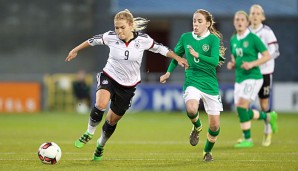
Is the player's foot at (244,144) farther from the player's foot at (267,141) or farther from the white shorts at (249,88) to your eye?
the white shorts at (249,88)

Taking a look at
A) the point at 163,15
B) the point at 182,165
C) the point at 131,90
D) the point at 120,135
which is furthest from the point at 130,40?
the point at 163,15

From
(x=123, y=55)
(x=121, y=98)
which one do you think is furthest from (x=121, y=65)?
(x=121, y=98)

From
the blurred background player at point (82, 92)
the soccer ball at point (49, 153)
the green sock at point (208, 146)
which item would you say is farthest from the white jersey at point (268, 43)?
the blurred background player at point (82, 92)

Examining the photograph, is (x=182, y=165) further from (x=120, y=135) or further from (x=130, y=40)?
(x=120, y=135)

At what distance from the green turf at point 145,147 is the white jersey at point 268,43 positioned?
1.51 meters

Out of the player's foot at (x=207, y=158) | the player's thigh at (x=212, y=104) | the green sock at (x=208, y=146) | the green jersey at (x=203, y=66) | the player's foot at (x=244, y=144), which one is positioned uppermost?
the green jersey at (x=203, y=66)

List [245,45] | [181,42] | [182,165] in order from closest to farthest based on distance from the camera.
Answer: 1. [182,165]
2. [181,42]
3. [245,45]

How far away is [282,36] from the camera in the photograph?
31.6 metres

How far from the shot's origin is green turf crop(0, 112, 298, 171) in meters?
11.7

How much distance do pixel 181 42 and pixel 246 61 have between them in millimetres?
3069

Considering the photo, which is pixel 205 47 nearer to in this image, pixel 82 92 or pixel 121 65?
pixel 121 65

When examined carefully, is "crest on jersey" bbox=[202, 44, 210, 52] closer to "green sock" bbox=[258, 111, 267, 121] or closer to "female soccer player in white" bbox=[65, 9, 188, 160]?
"female soccer player in white" bbox=[65, 9, 188, 160]

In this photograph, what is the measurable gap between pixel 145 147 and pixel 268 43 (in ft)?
11.0

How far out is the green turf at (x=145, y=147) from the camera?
38.5 ft
